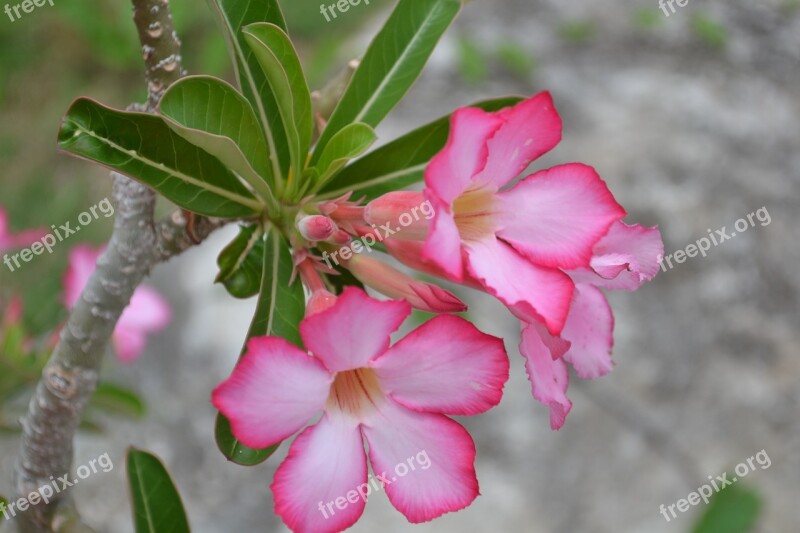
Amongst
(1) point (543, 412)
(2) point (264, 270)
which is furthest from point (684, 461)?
(2) point (264, 270)


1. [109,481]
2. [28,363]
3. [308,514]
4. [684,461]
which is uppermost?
[308,514]

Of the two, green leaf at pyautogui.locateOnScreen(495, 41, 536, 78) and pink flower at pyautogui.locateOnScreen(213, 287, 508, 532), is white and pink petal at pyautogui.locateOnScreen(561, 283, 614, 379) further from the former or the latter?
green leaf at pyautogui.locateOnScreen(495, 41, 536, 78)

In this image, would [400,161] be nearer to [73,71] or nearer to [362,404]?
[362,404]

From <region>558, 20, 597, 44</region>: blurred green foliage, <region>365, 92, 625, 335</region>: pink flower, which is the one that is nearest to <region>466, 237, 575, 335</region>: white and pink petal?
<region>365, 92, 625, 335</region>: pink flower

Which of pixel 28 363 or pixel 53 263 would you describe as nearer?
pixel 28 363

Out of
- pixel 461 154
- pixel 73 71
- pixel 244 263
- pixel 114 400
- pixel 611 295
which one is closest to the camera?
pixel 461 154

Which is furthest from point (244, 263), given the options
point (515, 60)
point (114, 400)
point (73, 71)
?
point (73, 71)

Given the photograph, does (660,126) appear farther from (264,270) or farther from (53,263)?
(264,270)
